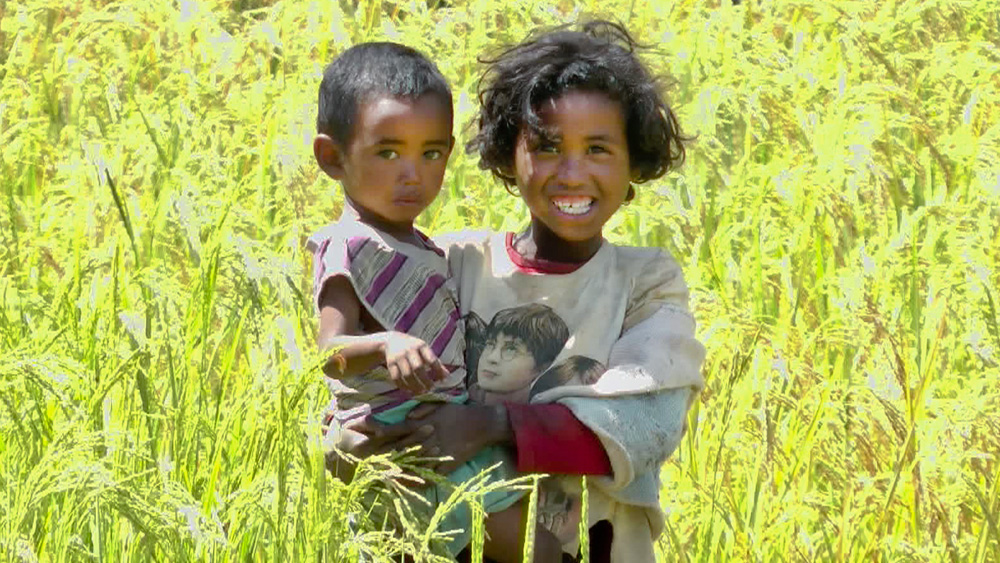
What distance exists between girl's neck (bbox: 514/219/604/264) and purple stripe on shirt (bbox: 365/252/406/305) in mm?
224

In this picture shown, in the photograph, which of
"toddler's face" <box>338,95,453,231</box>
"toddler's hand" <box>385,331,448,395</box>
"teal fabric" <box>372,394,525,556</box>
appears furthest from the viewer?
"toddler's face" <box>338,95,453,231</box>

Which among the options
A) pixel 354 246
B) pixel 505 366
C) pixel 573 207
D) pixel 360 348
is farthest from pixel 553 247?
pixel 360 348

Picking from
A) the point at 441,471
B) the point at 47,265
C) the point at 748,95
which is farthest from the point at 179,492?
the point at 748,95

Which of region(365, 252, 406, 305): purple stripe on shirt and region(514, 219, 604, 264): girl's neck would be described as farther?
region(514, 219, 604, 264): girl's neck

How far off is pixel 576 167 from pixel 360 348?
426mm

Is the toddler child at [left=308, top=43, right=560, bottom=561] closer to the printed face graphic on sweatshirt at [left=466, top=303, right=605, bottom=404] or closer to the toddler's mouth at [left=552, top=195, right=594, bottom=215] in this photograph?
the printed face graphic on sweatshirt at [left=466, top=303, right=605, bottom=404]

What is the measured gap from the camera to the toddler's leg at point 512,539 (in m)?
2.15

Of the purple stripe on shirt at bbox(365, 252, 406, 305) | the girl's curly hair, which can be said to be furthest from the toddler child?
the girl's curly hair

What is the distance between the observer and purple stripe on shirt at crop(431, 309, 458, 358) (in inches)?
85.7

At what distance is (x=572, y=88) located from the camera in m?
2.30

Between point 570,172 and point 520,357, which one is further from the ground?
point 570,172

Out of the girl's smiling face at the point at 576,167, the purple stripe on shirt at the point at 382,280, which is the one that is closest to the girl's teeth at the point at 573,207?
the girl's smiling face at the point at 576,167

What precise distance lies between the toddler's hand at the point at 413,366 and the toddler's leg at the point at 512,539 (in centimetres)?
29

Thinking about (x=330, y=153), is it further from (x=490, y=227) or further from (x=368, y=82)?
(x=490, y=227)
